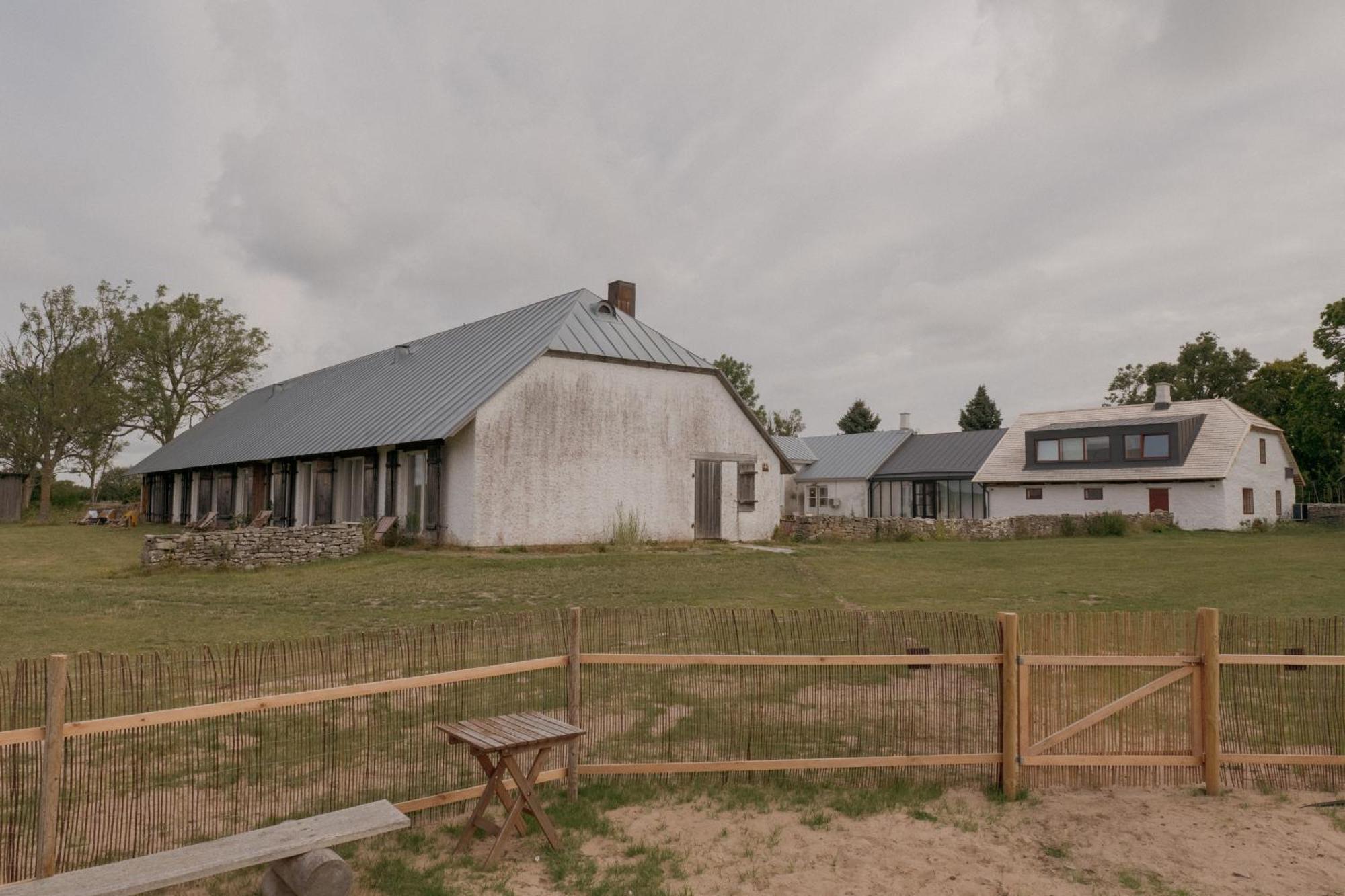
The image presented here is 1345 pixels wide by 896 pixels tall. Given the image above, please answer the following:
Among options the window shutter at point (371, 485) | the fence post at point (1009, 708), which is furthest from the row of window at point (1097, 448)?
the fence post at point (1009, 708)

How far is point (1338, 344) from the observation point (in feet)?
126

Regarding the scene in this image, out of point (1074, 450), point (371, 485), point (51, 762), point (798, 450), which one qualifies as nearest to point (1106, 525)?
point (1074, 450)

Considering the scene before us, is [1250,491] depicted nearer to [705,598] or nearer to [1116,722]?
[705,598]

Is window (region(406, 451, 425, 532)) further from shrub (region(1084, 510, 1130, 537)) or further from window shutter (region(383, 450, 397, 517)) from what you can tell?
shrub (region(1084, 510, 1130, 537))

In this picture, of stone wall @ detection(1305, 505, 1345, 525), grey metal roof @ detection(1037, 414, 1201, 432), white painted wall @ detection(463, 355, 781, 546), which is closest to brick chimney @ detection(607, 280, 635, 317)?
white painted wall @ detection(463, 355, 781, 546)

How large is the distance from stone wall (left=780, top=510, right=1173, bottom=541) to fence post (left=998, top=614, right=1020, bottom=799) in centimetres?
2179

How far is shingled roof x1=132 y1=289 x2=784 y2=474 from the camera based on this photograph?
74.8 feet

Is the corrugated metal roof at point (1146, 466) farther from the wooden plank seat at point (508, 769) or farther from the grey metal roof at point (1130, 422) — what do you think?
the wooden plank seat at point (508, 769)

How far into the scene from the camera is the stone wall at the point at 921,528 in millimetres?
28703

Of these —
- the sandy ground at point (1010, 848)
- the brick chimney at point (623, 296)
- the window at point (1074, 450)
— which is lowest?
the sandy ground at point (1010, 848)

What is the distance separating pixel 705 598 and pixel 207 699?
8.63m

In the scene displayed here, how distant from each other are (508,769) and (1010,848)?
3266 mm

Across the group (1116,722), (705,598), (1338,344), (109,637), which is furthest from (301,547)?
(1338,344)

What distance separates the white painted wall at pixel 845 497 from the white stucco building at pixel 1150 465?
6.79 m
